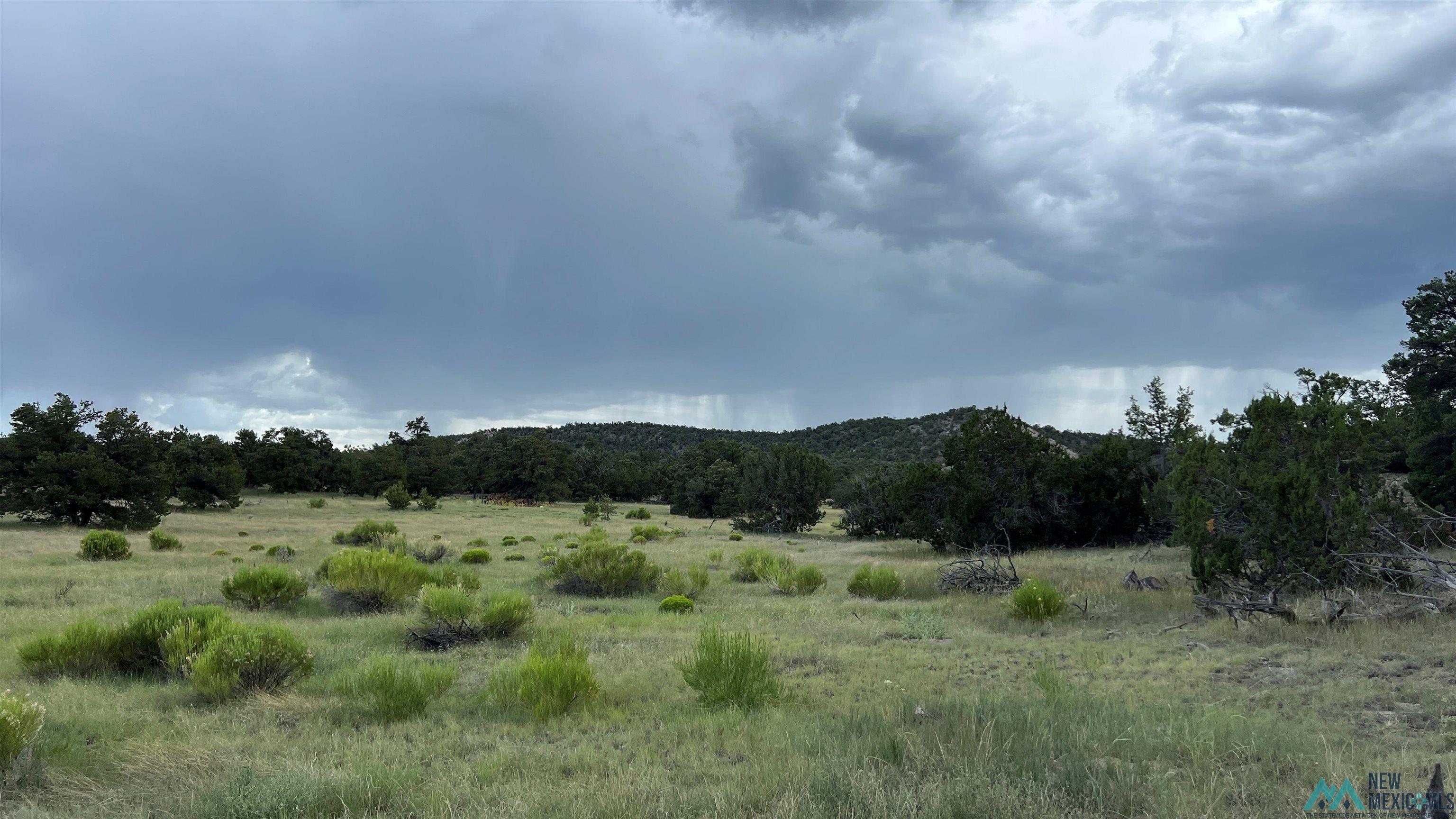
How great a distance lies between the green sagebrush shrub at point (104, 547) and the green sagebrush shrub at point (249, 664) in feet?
54.7

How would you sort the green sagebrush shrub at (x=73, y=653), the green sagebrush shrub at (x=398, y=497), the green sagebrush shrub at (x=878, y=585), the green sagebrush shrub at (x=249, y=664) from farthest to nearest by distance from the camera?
the green sagebrush shrub at (x=398, y=497)
the green sagebrush shrub at (x=878, y=585)
the green sagebrush shrub at (x=73, y=653)
the green sagebrush shrub at (x=249, y=664)

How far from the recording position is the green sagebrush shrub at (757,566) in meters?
17.2

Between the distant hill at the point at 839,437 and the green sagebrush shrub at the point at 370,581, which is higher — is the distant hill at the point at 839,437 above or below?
above

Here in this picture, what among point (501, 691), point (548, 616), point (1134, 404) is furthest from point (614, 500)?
point (501, 691)

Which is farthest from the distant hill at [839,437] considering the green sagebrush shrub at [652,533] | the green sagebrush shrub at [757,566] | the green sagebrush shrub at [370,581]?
the green sagebrush shrub at [370,581]

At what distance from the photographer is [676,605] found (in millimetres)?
13047

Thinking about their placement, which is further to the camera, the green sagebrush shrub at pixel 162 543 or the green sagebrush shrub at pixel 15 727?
the green sagebrush shrub at pixel 162 543

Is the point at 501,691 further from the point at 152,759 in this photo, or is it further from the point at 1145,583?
the point at 1145,583

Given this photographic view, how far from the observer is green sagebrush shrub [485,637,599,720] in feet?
21.2

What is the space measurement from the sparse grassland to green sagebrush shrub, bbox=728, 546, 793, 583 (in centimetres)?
497

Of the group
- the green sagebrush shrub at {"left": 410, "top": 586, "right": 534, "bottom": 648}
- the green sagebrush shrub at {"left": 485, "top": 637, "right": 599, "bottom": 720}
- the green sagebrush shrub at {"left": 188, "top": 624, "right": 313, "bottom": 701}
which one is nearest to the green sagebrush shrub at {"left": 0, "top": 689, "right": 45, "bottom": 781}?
the green sagebrush shrub at {"left": 188, "top": 624, "right": 313, "bottom": 701}

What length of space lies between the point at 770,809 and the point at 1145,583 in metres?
13.4

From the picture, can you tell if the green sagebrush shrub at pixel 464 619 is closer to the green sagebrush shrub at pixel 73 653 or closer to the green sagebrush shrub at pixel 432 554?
the green sagebrush shrub at pixel 73 653

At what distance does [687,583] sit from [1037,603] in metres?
7.38
